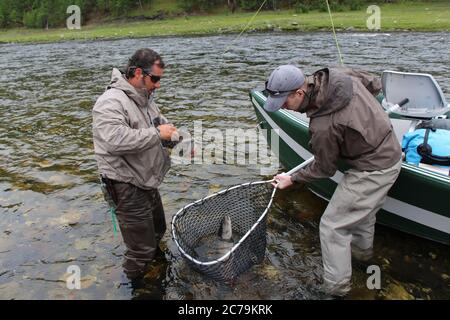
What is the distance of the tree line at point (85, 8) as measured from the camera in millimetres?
61875

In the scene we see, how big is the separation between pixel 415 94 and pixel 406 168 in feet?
7.94

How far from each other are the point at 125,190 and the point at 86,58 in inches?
925

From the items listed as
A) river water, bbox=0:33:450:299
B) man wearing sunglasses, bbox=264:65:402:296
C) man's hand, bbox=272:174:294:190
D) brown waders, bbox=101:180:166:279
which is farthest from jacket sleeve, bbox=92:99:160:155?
river water, bbox=0:33:450:299

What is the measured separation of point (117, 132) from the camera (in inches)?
157

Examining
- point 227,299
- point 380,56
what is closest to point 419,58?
point 380,56

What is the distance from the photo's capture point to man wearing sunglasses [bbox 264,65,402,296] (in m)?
4.05

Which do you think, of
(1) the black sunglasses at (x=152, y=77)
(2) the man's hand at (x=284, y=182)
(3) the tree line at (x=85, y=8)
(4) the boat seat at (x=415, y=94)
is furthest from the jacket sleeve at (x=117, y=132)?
(3) the tree line at (x=85, y=8)

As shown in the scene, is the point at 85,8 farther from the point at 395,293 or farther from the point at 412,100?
the point at 395,293

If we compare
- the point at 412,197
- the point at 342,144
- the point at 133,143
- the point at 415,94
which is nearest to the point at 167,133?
the point at 133,143

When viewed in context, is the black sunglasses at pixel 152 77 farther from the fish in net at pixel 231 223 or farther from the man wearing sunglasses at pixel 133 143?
the fish in net at pixel 231 223

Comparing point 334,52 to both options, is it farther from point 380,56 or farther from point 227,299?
point 227,299

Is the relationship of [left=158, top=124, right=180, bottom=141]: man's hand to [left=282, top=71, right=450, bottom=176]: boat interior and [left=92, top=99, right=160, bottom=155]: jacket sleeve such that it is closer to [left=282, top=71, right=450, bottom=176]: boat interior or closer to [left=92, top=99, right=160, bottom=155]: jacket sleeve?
[left=92, top=99, right=160, bottom=155]: jacket sleeve

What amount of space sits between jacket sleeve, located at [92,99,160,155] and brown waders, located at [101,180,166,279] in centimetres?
53

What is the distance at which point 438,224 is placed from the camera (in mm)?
5203
